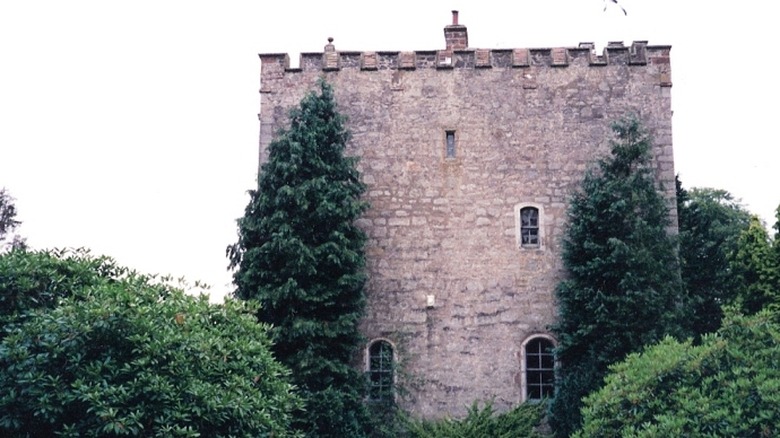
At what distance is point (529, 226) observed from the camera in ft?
67.9

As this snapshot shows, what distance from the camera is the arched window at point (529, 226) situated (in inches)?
814

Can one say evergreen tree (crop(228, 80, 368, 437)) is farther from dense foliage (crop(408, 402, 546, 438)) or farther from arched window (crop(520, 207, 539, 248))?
arched window (crop(520, 207, 539, 248))

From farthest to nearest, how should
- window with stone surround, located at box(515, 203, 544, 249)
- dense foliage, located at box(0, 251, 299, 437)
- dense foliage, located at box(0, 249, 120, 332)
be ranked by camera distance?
1. window with stone surround, located at box(515, 203, 544, 249)
2. dense foliage, located at box(0, 249, 120, 332)
3. dense foliage, located at box(0, 251, 299, 437)

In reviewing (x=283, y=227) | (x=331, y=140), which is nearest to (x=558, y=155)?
(x=331, y=140)

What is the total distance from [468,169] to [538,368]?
4520mm

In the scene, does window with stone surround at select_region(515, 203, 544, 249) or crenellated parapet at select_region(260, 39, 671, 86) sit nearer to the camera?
window with stone surround at select_region(515, 203, 544, 249)

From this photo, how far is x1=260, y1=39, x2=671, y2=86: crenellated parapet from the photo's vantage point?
21203mm

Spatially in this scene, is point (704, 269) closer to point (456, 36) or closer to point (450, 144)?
point (450, 144)

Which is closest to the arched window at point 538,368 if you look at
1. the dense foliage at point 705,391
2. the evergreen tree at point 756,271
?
the evergreen tree at point 756,271

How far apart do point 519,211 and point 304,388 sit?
6.15m

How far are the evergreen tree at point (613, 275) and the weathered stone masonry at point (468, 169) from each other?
927 millimetres

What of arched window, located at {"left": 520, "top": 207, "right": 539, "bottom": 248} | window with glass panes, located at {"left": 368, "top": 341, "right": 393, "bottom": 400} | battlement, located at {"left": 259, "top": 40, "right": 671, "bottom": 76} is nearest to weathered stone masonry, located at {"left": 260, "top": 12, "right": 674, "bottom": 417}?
battlement, located at {"left": 259, "top": 40, "right": 671, "bottom": 76}

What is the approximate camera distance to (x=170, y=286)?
47.1ft

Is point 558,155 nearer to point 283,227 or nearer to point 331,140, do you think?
point 331,140
